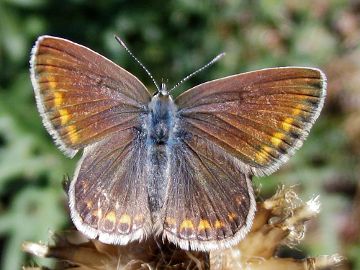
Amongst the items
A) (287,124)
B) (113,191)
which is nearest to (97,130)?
(113,191)

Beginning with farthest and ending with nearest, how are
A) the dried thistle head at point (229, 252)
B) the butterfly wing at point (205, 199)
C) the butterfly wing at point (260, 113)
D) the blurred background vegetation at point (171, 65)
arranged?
the blurred background vegetation at point (171, 65), the dried thistle head at point (229, 252), the butterfly wing at point (260, 113), the butterfly wing at point (205, 199)

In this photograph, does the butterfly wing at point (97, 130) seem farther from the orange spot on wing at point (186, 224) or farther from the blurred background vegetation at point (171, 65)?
the blurred background vegetation at point (171, 65)

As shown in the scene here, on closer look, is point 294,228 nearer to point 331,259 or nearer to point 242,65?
point 331,259

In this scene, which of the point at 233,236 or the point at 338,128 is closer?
the point at 233,236

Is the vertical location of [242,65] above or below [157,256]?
above

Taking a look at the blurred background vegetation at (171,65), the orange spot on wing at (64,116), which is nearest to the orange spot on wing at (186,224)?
the orange spot on wing at (64,116)

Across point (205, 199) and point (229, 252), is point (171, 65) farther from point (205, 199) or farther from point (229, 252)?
point (205, 199)

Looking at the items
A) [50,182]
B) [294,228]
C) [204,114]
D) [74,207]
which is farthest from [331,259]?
[50,182]
